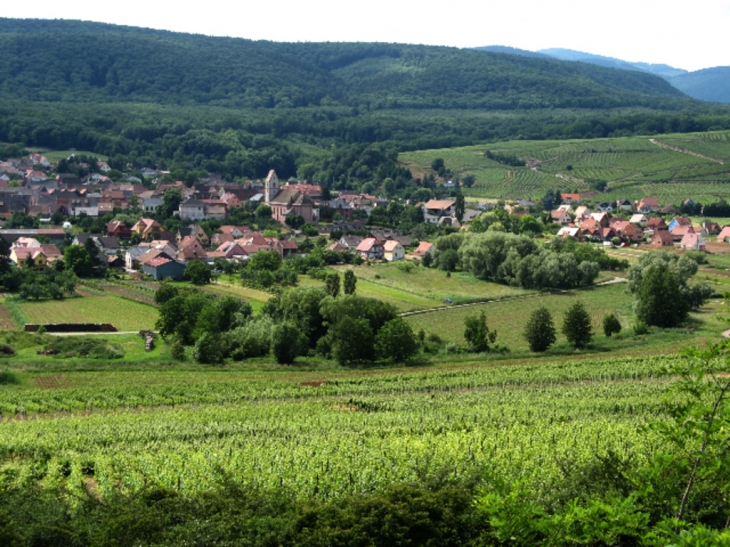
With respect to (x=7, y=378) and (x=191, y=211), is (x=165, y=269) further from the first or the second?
(x=191, y=211)

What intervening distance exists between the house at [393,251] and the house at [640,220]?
30816 mm

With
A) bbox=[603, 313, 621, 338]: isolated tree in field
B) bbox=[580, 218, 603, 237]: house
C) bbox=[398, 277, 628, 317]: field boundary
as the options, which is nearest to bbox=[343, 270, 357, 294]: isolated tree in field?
bbox=[398, 277, 628, 317]: field boundary

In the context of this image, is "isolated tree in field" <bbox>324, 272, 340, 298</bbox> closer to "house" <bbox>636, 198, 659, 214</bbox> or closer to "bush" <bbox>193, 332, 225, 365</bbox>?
"bush" <bbox>193, 332, 225, 365</bbox>

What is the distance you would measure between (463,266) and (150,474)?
4463cm

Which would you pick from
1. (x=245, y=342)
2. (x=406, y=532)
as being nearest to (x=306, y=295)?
(x=245, y=342)

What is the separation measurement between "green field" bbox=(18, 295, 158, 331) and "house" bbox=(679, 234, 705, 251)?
48.9 metres

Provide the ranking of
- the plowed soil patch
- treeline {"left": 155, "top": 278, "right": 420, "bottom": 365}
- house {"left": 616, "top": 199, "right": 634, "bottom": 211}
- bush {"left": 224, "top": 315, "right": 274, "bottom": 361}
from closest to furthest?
the plowed soil patch, treeline {"left": 155, "top": 278, "right": 420, "bottom": 365}, bush {"left": 224, "top": 315, "right": 274, "bottom": 361}, house {"left": 616, "top": 199, "right": 634, "bottom": 211}

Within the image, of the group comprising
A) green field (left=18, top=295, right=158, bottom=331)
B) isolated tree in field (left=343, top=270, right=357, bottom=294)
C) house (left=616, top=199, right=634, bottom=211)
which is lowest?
green field (left=18, top=295, right=158, bottom=331)

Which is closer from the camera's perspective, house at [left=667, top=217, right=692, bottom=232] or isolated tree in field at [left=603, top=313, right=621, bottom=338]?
isolated tree in field at [left=603, top=313, right=621, bottom=338]

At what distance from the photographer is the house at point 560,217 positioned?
3511 inches

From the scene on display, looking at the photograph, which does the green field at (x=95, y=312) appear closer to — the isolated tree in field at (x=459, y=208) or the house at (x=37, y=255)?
the house at (x=37, y=255)

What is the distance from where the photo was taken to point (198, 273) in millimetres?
54750

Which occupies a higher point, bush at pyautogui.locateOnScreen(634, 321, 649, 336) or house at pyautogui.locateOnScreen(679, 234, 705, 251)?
house at pyautogui.locateOnScreen(679, 234, 705, 251)

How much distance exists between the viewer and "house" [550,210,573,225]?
293 ft
